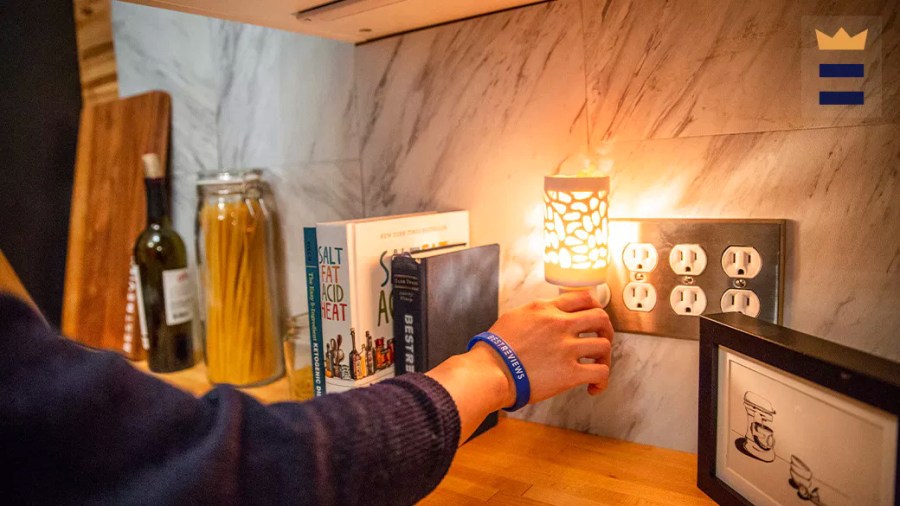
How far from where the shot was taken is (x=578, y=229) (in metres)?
0.73

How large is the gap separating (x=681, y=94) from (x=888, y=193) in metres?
0.25

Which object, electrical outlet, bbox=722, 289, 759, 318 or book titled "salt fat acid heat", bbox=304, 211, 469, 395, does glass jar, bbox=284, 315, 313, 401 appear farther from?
electrical outlet, bbox=722, 289, 759, 318

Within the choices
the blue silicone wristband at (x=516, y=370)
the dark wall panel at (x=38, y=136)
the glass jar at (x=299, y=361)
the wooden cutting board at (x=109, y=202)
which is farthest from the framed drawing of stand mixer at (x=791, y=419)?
the dark wall panel at (x=38, y=136)

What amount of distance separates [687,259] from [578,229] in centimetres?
15

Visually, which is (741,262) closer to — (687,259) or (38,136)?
(687,259)

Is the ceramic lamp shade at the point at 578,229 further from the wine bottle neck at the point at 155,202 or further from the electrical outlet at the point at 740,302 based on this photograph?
the wine bottle neck at the point at 155,202

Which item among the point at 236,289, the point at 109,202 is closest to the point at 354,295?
the point at 236,289

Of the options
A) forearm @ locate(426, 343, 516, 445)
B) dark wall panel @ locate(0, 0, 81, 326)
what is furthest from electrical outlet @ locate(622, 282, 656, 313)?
dark wall panel @ locate(0, 0, 81, 326)

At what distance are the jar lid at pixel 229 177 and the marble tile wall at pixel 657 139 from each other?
1.02 ft

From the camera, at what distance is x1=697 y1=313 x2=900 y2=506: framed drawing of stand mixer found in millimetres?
450

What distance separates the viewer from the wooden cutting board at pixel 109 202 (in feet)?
4.38

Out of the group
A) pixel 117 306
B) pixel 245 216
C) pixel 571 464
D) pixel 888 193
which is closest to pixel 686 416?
pixel 571 464

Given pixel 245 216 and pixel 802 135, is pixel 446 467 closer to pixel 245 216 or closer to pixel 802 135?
pixel 802 135

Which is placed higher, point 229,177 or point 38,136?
point 38,136
